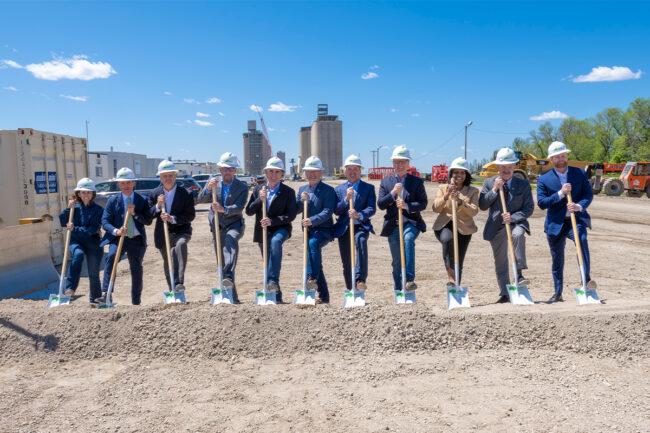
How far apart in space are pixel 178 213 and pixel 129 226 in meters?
0.62

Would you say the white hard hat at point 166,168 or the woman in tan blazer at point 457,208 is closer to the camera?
the woman in tan blazer at point 457,208

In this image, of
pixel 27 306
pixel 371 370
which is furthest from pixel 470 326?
pixel 27 306

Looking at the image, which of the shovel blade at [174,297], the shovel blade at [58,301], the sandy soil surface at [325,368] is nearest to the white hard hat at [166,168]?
the shovel blade at [174,297]

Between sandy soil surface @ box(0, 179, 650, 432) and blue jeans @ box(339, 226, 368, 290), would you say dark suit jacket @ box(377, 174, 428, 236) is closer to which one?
blue jeans @ box(339, 226, 368, 290)

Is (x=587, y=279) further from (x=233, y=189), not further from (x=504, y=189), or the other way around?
(x=233, y=189)

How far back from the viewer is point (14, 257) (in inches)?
266

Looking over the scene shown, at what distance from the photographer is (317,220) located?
18.5ft

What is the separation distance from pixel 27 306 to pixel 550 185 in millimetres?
6561

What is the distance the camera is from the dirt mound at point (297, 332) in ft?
14.8

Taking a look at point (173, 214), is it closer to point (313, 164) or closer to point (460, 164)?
point (313, 164)

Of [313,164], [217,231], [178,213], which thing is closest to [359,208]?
[313,164]

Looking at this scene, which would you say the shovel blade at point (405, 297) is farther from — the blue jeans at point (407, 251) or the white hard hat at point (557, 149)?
the white hard hat at point (557, 149)

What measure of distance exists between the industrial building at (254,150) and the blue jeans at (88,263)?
371 ft

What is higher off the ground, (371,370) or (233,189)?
(233,189)
